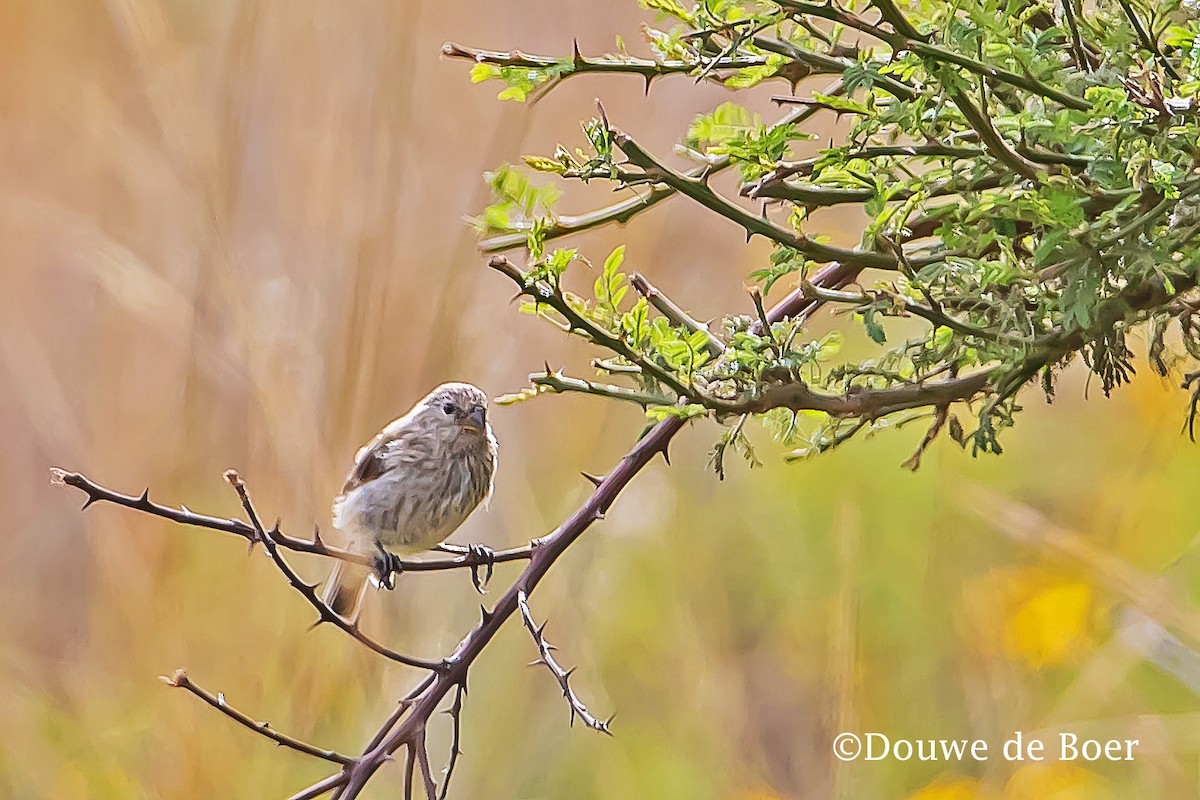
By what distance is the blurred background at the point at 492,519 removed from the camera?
1.90 metres

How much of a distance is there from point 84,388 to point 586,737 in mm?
1410

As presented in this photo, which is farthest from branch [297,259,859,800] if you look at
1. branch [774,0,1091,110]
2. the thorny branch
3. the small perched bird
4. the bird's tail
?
the bird's tail

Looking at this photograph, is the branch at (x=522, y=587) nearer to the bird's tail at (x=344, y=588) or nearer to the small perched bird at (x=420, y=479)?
the small perched bird at (x=420, y=479)

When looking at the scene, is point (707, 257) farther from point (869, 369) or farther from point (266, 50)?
point (869, 369)

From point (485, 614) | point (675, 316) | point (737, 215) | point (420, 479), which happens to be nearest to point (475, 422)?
point (420, 479)

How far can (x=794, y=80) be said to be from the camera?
2.46 ft

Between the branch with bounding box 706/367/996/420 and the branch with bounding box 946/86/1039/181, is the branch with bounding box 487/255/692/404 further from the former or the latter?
the branch with bounding box 946/86/1039/181

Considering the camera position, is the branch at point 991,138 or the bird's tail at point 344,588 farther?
the bird's tail at point 344,588

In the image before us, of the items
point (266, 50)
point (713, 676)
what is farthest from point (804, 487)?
point (266, 50)

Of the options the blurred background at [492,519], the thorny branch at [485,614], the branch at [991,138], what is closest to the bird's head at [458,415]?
the blurred background at [492,519]

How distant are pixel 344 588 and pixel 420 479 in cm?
32

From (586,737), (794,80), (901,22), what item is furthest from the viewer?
(586,737)

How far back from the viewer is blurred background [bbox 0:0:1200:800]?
1898 mm

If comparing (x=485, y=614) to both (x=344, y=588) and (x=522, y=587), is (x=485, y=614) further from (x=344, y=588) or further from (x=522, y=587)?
(x=344, y=588)
